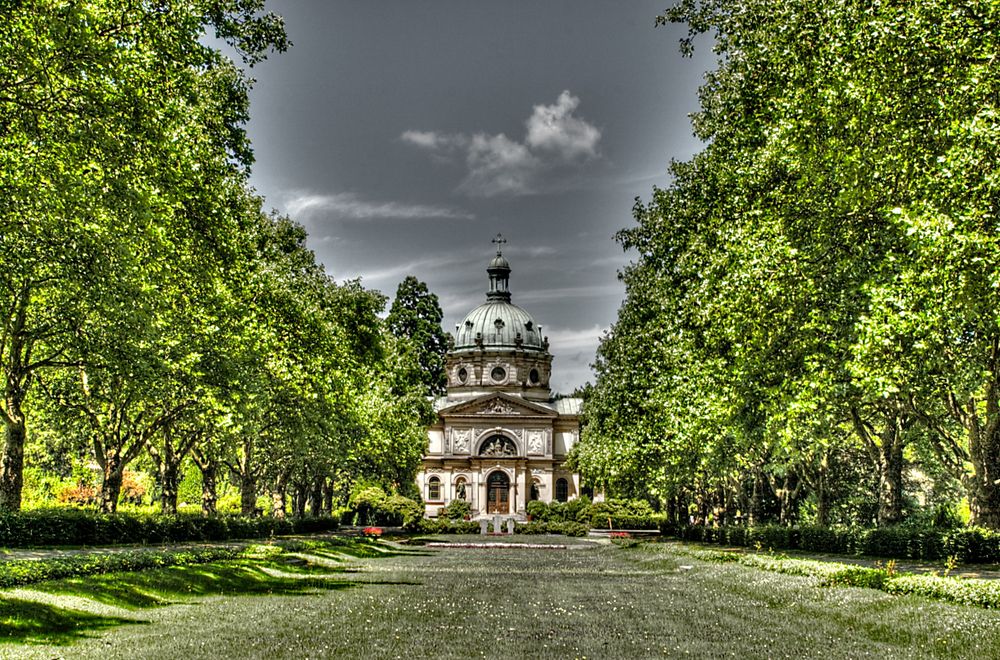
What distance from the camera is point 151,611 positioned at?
13.8 meters

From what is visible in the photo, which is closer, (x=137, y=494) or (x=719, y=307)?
(x=719, y=307)

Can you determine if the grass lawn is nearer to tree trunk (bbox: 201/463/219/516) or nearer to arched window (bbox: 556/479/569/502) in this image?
tree trunk (bbox: 201/463/219/516)

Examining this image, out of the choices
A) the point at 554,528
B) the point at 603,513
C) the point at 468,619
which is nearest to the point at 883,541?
the point at 468,619

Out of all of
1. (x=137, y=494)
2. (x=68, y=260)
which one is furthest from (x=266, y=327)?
(x=137, y=494)

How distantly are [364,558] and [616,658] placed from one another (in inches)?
891

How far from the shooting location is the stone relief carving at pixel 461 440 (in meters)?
98.6

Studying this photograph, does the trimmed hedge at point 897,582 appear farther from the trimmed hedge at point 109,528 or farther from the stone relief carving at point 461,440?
the stone relief carving at point 461,440

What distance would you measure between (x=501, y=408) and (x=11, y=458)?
7624 centimetres

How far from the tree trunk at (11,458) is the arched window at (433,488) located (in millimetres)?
75384

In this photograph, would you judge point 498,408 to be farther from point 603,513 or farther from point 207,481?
point 207,481

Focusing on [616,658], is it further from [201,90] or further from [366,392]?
[366,392]

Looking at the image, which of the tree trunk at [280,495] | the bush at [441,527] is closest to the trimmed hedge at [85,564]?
the tree trunk at [280,495]

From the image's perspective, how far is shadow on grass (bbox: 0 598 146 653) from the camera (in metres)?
10.6

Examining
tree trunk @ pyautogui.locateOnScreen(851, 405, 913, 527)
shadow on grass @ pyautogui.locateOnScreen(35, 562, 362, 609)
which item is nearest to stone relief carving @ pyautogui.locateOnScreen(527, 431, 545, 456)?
tree trunk @ pyautogui.locateOnScreen(851, 405, 913, 527)
